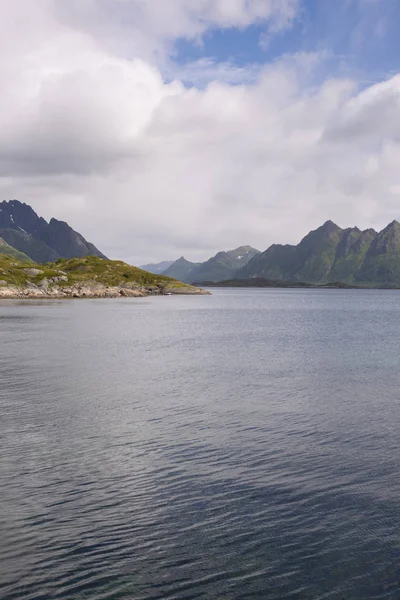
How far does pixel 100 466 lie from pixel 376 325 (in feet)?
379

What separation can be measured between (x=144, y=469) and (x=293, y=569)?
11.9 metres

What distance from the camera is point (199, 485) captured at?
2602 cm

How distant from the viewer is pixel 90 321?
137 meters

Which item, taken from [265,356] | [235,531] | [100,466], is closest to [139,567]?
→ [235,531]

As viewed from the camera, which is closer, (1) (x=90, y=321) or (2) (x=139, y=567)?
(2) (x=139, y=567)

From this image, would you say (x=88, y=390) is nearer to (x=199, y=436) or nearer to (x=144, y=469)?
(x=199, y=436)

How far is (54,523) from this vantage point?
71.3 ft

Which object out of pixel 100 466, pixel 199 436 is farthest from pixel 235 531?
pixel 199 436

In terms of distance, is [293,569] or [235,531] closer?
[293,569]

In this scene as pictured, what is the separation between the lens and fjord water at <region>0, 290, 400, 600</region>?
1795 cm

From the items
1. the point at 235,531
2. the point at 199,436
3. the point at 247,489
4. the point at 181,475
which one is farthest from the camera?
the point at 199,436

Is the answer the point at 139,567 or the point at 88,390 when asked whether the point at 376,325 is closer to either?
the point at 88,390

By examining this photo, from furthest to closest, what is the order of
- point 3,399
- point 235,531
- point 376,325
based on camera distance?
1. point 376,325
2. point 3,399
3. point 235,531

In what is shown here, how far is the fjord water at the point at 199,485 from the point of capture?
17953mm
